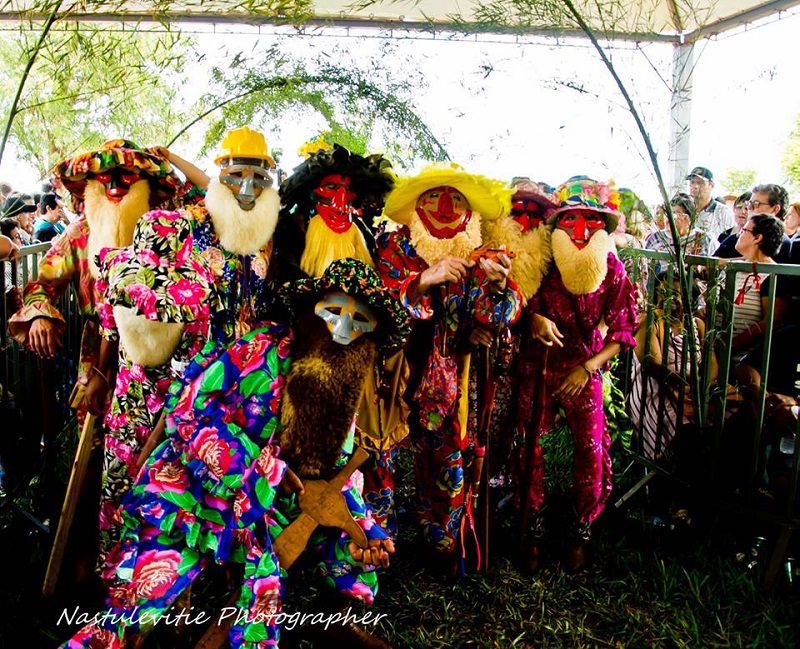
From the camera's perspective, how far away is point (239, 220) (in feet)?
9.10

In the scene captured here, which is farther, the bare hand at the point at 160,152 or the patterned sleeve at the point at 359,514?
the bare hand at the point at 160,152

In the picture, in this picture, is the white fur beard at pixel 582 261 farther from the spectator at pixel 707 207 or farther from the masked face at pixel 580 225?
the spectator at pixel 707 207

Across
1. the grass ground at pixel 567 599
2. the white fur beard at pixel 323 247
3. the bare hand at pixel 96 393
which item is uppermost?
the white fur beard at pixel 323 247

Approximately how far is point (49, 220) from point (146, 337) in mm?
3921

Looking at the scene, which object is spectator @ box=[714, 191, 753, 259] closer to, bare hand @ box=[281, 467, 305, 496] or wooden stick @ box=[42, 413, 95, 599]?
bare hand @ box=[281, 467, 305, 496]

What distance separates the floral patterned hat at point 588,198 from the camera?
3238 mm

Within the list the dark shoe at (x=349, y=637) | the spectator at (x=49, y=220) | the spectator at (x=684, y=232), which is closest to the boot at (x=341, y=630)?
the dark shoe at (x=349, y=637)

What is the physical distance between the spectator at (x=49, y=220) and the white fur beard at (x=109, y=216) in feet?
9.13

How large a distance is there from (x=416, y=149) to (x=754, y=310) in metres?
2.09

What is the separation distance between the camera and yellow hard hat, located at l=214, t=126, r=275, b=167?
111 inches

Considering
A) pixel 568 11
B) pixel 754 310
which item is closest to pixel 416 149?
pixel 568 11

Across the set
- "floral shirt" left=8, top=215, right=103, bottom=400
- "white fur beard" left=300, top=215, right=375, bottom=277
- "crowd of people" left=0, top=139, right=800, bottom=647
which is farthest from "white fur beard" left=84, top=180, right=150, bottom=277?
"white fur beard" left=300, top=215, right=375, bottom=277

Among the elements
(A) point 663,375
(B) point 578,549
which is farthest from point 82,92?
(A) point 663,375

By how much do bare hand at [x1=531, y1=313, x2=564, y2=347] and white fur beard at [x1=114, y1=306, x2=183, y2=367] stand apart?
60.8 inches
